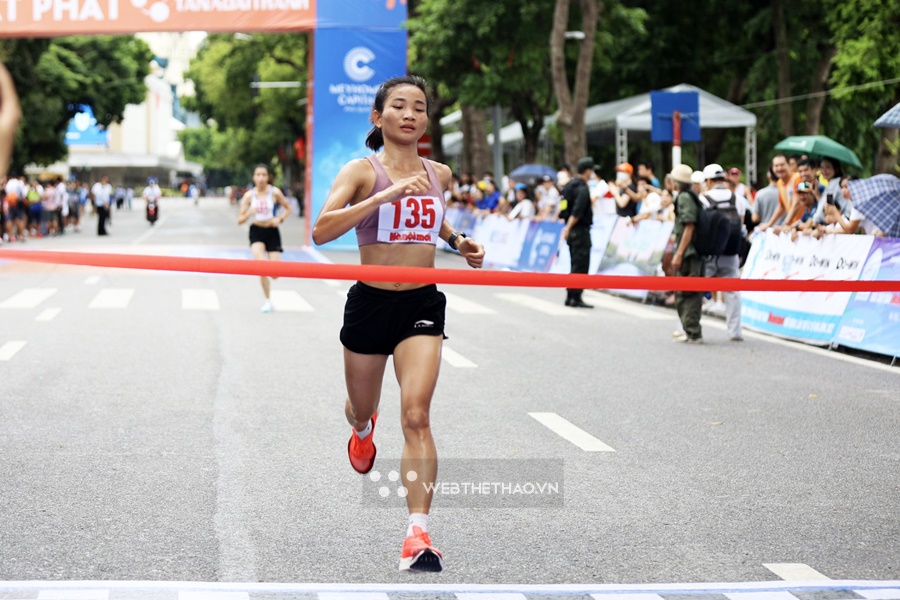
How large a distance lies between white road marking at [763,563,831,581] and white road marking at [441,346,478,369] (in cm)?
632

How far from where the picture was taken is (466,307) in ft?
59.0

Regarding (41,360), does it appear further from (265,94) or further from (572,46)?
(265,94)

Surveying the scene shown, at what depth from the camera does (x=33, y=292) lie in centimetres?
1962

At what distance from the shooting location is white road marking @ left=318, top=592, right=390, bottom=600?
4.69m

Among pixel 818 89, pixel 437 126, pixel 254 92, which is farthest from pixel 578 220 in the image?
pixel 254 92

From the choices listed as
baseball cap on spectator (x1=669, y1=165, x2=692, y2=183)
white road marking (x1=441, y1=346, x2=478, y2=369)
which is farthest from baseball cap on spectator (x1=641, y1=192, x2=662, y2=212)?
white road marking (x1=441, y1=346, x2=478, y2=369)

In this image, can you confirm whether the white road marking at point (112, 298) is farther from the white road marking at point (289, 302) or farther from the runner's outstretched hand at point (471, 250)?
the runner's outstretched hand at point (471, 250)

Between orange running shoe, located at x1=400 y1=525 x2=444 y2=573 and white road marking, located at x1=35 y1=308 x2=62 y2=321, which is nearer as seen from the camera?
orange running shoe, located at x1=400 y1=525 x2=444 y2=573

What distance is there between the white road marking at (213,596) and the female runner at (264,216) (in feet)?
37.7

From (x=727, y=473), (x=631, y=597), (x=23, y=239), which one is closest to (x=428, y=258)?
(x=631, y=597)

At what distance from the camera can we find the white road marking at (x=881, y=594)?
4.72 m

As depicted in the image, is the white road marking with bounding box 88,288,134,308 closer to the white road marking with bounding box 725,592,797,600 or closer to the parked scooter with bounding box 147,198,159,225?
the white road marking with bounding box 725,592,797,600

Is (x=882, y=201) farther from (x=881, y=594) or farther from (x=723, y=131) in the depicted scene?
(x=723, y=131)

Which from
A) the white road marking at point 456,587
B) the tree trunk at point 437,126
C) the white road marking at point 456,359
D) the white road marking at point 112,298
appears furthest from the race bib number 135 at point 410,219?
the tree trunk at point 437,126
